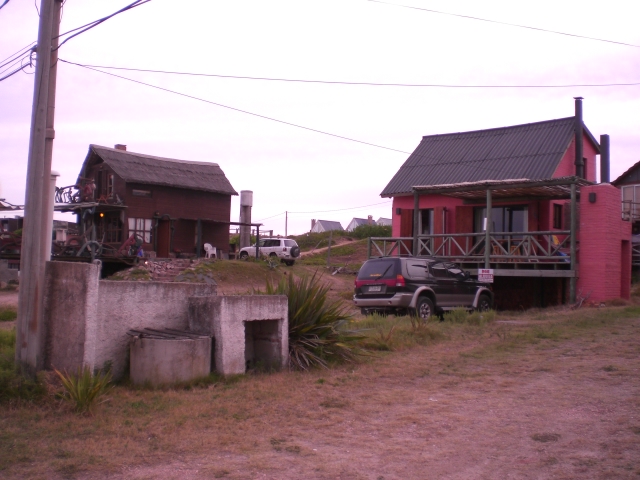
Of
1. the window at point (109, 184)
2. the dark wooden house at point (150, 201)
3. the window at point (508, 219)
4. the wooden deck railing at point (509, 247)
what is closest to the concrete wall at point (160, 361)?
the wooden deck railing at point (509, 247)

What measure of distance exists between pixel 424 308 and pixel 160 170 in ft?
73.2

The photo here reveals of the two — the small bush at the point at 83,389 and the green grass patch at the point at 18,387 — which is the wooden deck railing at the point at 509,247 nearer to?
the small bush at the point at 83,389

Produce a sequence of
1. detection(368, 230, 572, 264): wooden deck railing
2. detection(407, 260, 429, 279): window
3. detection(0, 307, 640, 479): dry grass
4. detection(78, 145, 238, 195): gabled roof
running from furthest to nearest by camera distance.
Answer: detection(78, 145, 238, 195): gabled roof → detection(368, 230, 572, 264): wooden deck railing → detection(407, 260, 429, 279): window → detection(0, 307, 640, 479): dry grass

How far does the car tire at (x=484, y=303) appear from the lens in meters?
16.9

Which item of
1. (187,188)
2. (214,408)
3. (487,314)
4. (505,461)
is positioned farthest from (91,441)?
(187,188)

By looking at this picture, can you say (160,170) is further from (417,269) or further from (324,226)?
(324,226)

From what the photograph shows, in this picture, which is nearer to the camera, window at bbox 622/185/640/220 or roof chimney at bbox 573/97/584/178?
roof chimney at bbox 573/97/584/178

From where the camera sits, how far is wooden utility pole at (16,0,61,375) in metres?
7.30

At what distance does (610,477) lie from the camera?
464 cm

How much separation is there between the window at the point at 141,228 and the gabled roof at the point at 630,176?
2749 cm

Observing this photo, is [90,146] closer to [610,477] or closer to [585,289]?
[585,289]

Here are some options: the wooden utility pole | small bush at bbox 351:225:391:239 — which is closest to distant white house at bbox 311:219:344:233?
small bush at bbox 351:225:391:239

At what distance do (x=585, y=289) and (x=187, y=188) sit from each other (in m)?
22.0

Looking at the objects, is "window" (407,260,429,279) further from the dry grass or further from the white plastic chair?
the white plastic chair
